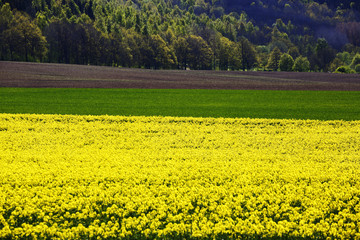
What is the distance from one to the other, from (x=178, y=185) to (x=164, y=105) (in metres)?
21.4

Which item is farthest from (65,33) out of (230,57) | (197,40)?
(230,57)

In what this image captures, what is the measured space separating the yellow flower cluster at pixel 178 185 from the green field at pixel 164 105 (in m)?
8.38

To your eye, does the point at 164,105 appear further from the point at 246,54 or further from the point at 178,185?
the point at 246,54

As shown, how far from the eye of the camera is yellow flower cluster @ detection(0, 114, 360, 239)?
28.4 feet

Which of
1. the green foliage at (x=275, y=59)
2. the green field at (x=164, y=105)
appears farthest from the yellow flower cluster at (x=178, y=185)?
the green foliage at (x=275, y=59)

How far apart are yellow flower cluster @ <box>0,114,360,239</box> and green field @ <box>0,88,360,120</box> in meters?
8.38

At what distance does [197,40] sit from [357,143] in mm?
109060

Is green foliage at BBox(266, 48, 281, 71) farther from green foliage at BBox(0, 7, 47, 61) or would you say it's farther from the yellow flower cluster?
the yellow flower cluster

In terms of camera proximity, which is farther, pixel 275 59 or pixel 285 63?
pixel 275 59

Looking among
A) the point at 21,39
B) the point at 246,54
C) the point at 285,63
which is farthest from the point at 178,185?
the point at 285,63

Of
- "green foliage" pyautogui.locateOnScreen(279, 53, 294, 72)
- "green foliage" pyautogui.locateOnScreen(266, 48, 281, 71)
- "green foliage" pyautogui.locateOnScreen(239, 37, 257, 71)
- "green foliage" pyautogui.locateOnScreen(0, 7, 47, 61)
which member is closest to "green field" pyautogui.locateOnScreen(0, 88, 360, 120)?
"green foliage" pyautogui.locateOnScreen(0, 7, 47, 61)

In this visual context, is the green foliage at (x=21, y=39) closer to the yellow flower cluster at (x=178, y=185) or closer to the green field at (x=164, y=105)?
the green field at (x=164, y=105)

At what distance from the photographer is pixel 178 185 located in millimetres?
11492

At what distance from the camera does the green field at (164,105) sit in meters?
28.3
